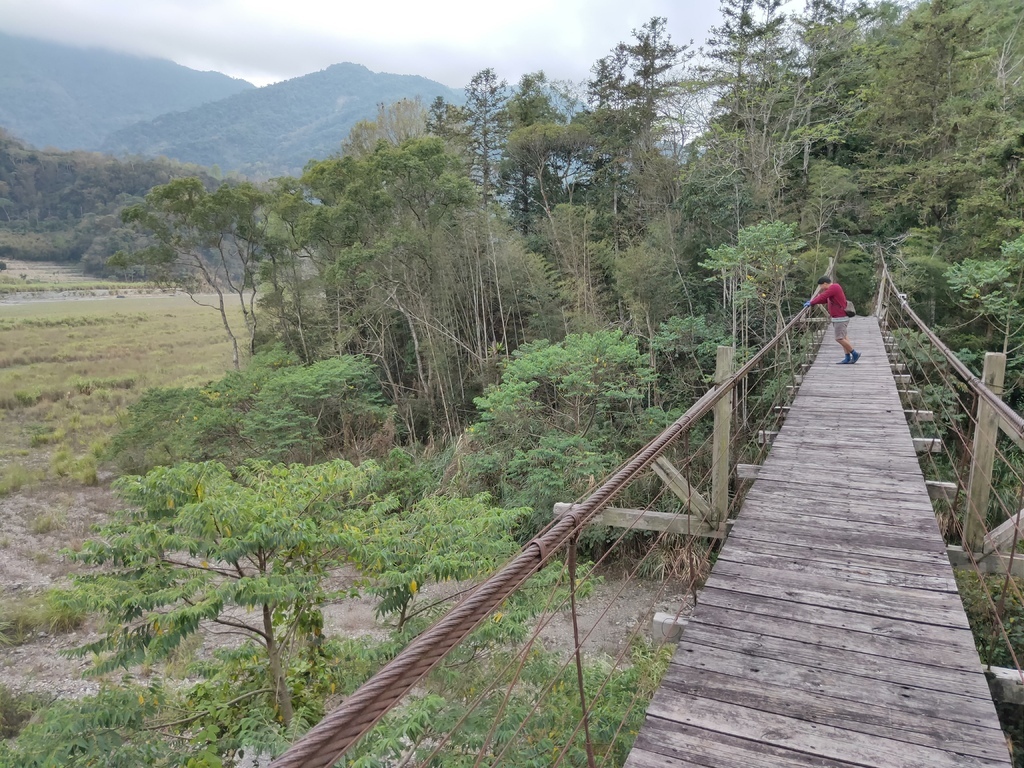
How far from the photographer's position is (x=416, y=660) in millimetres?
970

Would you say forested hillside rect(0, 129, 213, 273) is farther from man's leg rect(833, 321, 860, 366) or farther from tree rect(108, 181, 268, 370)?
man's leg rect(833, 321, 860, 366)

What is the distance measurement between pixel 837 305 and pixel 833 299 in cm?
10

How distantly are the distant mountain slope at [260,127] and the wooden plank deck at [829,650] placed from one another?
12567cm

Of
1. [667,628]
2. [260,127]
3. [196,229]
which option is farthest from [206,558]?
[260,127]

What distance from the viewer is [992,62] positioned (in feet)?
44.0

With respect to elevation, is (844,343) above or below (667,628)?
above

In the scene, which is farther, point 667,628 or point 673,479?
point 673,479

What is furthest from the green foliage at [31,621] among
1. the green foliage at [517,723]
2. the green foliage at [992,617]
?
the green foliage at [992,617]

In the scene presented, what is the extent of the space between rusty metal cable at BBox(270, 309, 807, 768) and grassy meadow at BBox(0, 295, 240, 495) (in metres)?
15.1

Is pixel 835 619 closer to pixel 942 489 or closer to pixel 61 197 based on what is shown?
pixel 942 489

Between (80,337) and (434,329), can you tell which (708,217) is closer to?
(434,329)

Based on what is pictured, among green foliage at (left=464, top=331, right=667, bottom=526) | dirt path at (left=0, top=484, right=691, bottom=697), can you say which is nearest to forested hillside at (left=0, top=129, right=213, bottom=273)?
dirt path at (left=0, top=484, right=691, bottom=697)

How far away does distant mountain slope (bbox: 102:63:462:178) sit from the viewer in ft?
448

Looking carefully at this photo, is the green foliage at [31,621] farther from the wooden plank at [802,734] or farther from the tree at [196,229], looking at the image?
the tree at [196,229]
